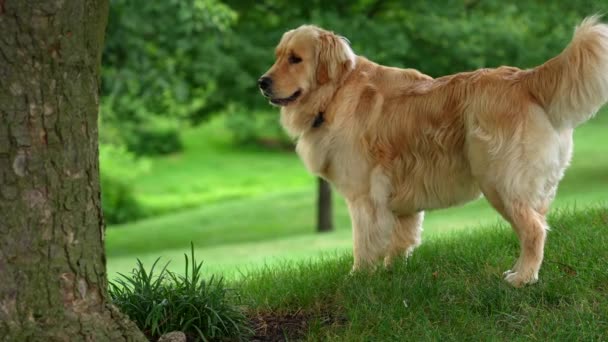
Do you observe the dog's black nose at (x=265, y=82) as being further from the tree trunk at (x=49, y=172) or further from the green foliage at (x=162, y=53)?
the green foliage at (x=162, y=53)

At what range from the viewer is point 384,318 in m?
4.25

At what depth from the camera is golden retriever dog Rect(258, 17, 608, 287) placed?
4.57 meters

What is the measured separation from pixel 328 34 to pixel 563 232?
216cm

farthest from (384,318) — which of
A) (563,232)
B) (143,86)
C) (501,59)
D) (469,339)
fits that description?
(501,59)

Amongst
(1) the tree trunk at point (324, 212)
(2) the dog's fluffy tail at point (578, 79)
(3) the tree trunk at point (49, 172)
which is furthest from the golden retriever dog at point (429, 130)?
(1) the tree trunk at point (324, 212)

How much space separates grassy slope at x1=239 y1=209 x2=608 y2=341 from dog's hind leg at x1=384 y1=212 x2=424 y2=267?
0.18 meters

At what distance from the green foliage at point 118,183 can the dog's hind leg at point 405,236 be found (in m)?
17.1

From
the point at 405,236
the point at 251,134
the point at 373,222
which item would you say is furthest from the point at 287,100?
the point at 251,134

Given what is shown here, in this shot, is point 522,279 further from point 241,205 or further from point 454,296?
point 241,205

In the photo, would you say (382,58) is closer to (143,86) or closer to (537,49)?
(537,49)

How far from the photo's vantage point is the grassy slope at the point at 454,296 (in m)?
4.12

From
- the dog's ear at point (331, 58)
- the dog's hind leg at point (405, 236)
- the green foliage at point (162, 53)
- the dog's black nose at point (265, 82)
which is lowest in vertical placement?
the dog's hind leg at point (405, 236)

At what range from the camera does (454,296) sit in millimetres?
4504

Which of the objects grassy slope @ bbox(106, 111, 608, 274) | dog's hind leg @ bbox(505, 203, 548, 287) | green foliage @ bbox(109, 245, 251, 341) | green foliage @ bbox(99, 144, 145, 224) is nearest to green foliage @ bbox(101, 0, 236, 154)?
grassy slope @ bbox(106, 111, 608, 274)
